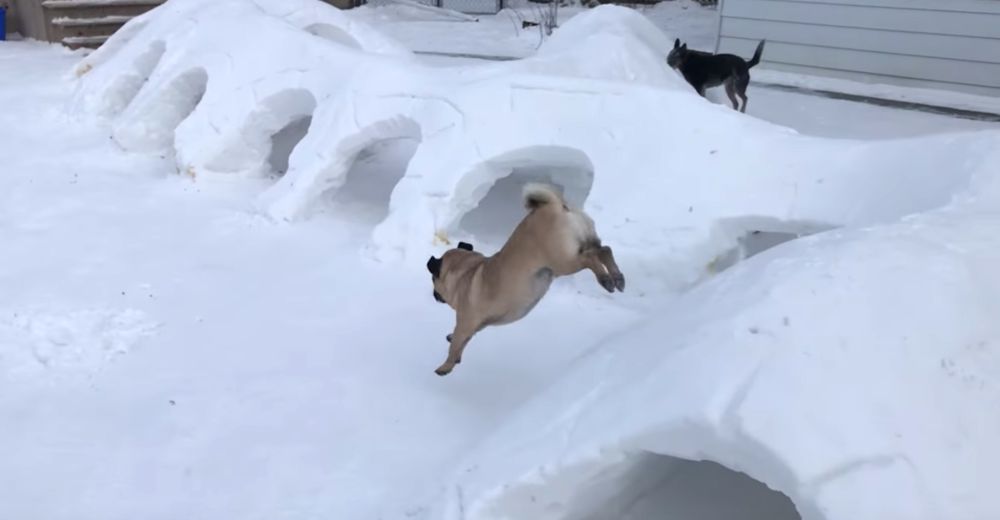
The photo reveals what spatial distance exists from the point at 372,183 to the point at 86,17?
852 centimetres

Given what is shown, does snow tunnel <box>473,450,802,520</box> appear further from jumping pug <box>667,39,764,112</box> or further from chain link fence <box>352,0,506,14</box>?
chain link fence <box>352,0,506,14</box>

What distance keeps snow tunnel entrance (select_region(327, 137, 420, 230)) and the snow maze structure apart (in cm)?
19

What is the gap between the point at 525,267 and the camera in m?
3.28

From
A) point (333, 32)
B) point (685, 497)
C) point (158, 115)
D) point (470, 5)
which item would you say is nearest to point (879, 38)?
point (333, 32)

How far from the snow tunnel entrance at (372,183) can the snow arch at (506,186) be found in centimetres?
77

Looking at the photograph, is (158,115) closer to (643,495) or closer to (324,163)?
(324,163)

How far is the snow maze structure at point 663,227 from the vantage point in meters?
2.26

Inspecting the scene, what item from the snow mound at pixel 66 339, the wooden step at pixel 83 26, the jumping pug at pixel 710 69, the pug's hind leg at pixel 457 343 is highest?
the jumping pug at pixel 710 69

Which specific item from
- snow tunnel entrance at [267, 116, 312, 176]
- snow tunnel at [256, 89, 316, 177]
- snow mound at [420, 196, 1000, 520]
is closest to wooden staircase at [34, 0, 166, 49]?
snow tunnel entrance at [267, 116, 312, 176]

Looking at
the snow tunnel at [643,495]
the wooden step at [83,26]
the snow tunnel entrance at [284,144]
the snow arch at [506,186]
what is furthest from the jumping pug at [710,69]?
the wooden step at [83,26]

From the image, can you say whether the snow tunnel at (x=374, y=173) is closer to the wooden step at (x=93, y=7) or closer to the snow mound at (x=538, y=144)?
the snow mound at (x=538, y=144)

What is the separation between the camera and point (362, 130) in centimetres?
602

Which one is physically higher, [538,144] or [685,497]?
[538,144]

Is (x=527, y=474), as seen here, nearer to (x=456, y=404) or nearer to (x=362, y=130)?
(x=456, y=404)
